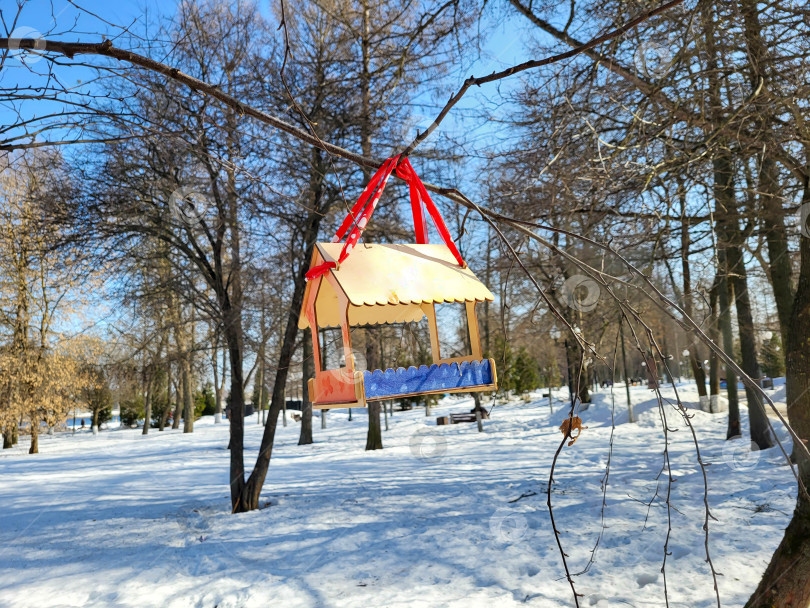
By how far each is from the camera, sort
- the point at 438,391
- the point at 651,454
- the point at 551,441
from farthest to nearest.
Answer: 1. the point at 551,441
2. the point at 651,454
3. the point at 438,391

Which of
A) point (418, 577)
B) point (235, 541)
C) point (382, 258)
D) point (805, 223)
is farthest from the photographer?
point (235, 541)

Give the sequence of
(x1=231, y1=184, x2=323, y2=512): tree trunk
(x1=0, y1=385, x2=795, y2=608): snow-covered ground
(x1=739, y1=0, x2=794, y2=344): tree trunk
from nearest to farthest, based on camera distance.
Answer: (x1=739, y1=0, x2=794, y2=344): tree trunk
(x1=0, y1=385, x2=795, y2=608): snow-covered ground
(x1=231, y1=184, x2=323, y2=512): tree trunk

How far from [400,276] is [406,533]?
20.7 ft

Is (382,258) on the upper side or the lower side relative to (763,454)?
upper

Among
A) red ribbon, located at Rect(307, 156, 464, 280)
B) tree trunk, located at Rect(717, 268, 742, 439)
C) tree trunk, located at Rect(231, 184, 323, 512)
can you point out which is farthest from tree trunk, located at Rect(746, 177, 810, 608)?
tree trunk, located at Rect(717, 268, 742, 439)

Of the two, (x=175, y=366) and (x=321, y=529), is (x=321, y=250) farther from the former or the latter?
(x=175, y=366)

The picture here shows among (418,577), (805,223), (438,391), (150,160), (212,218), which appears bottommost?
(418,577)

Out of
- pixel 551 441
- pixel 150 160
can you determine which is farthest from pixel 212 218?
pixel 551 441

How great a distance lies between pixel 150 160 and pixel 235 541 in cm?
549

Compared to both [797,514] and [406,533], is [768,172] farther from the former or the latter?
[406,533]

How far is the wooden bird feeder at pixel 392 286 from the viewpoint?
2.08 m

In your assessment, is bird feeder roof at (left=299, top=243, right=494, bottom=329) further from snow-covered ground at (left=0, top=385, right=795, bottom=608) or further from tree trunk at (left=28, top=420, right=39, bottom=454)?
tree trunk at (left=28, top=420, right=39, bottom=454)

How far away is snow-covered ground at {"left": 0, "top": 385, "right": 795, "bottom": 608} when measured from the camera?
5.86 metres

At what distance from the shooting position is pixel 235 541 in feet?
25.6
